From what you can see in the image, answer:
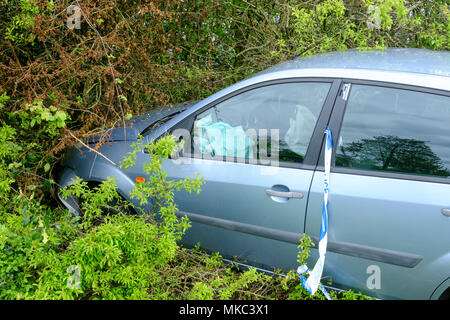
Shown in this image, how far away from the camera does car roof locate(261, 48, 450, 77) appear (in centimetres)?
264

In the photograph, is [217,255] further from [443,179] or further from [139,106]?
[139,106]

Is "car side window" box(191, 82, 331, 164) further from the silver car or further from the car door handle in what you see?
the car door handle

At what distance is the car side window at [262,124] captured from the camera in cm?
281

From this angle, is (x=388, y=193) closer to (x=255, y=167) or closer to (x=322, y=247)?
(x=322, y=247)

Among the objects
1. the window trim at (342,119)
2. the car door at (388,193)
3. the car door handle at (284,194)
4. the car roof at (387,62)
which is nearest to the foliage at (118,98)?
the car door at (388,193)

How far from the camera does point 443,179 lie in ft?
7.75

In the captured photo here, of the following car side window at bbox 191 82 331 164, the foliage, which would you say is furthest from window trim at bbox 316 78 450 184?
the foliage

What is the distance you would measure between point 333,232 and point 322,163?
1.37 feet

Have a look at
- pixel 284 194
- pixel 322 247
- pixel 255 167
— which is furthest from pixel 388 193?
pixel 255 167

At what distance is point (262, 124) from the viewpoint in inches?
118

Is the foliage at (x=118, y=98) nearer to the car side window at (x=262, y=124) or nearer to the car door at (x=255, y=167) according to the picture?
the car door at (x=255, y=167)

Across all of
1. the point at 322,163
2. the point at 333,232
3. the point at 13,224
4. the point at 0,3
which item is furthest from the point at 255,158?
the point at 0,3

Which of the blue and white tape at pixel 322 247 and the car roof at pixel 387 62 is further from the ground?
the car roof at pixel 387 62

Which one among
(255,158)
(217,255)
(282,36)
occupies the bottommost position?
(217,255)
